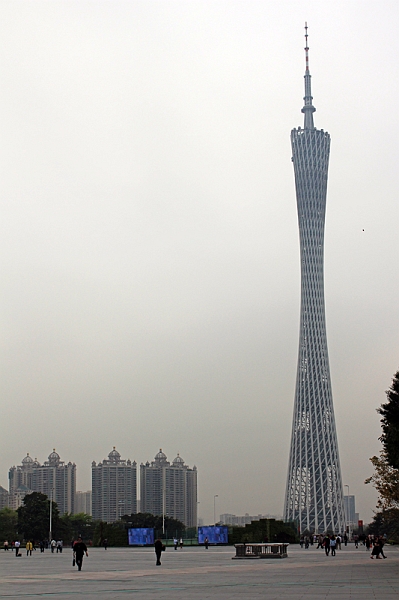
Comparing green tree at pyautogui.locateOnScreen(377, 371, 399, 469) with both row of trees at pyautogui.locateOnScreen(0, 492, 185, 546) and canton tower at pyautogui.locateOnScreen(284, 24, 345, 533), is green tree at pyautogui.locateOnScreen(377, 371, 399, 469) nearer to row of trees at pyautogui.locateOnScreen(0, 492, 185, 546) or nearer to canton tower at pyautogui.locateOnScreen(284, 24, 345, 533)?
row of trees at pyautogui.locateOnScreen(0, 492, 185, 546)

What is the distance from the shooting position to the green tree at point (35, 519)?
9075 cm

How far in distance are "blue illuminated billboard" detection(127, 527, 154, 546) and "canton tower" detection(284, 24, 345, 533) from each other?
3052 cm

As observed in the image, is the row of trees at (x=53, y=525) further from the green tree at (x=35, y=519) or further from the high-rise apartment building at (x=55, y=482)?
the high-rise apartment building at (x=55, y=482)

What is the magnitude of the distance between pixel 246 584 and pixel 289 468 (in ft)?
259

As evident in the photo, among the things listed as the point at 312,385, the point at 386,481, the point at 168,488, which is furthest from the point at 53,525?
the point at 168,488

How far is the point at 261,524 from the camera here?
264 feet

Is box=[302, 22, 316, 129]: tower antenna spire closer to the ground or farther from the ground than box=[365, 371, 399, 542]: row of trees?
farther from the ground

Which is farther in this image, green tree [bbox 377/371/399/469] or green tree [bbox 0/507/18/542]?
green tree [bbox 0/507/18/542]

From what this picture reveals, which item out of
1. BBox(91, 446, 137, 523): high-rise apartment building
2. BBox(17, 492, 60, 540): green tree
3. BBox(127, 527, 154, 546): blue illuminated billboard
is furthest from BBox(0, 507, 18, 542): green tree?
BBox(91, 446, 137, 523): high-rise apartment building

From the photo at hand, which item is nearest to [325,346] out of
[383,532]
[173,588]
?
[383,532]

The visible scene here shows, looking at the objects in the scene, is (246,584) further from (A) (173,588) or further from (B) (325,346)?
(B) (325,346)

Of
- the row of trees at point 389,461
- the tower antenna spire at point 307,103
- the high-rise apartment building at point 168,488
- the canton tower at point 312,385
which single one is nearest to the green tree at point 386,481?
the row of trees at point 389,461

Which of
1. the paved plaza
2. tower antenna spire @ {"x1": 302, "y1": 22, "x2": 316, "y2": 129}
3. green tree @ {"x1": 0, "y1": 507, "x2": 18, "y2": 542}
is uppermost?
tower antenna spire @ {"x1": 302, "y1": 22, "x2": 316, "y2": 129}

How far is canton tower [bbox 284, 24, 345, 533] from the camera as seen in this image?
9694 centimetres
